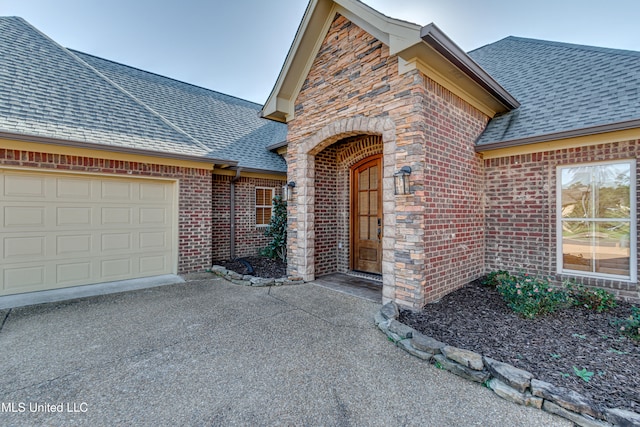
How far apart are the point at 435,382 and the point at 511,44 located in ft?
31.4

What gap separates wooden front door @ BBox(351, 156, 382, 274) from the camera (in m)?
6.54

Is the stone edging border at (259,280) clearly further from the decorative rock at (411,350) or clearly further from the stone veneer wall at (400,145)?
Answer: the decorative rock at (411,350)

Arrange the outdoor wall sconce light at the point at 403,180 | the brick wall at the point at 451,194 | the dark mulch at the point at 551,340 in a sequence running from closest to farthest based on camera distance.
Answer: the dark mulch at the point at 551,340 < the outdoor wall sconce light at the point at 403,180 < the brick wall at the point at 451,194

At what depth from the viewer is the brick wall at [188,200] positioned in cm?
598

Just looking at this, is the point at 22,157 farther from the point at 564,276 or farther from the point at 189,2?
the point at 564,276

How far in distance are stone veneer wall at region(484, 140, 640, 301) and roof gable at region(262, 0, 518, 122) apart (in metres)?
1.38

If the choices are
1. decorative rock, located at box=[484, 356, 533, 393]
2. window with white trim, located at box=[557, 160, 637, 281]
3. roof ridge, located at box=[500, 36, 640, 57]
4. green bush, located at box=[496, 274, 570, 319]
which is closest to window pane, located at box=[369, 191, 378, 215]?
green bush, located at box=[496, 274, 570, 319]

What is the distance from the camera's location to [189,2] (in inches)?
336

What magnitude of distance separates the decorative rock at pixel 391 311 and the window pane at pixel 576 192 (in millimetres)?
3631

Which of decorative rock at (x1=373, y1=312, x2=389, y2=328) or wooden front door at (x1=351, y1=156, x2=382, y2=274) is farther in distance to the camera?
wooden front door at (x1=351, y1=156, x2=382, y2=274)

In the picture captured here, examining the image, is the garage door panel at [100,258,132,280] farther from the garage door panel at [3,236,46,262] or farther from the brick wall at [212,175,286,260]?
the brick wall at [212,175,286,260]

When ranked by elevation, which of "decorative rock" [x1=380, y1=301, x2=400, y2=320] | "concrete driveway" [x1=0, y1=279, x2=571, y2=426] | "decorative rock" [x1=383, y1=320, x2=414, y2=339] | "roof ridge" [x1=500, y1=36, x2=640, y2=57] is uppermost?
"roof ridge" [x1=500, y1=36, x2=640, y2=57]

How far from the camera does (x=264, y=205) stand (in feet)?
30.0

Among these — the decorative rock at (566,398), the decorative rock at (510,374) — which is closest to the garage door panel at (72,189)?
the decorative rock at (510,374)
